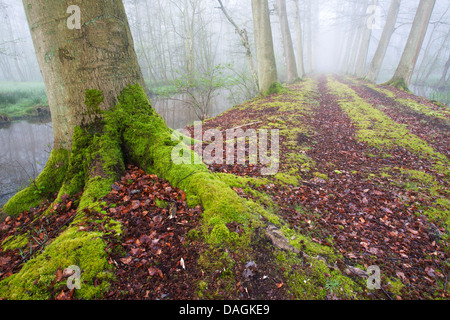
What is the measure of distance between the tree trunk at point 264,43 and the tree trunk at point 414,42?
9075 mm

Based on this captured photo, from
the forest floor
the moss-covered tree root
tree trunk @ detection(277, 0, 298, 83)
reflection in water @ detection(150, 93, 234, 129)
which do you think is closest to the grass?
reflection in water @ detection(150, 93, 234, 129)

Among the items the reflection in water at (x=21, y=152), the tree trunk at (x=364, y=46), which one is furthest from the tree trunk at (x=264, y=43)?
the tree trunk at (x=364, y=46)

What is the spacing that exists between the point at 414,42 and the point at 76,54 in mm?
17768

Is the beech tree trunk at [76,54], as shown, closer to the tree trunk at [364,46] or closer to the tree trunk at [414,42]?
the tree trunk at [414,42]

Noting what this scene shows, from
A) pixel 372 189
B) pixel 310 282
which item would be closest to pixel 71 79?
pixel 310 282

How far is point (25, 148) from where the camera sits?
30.0 feet

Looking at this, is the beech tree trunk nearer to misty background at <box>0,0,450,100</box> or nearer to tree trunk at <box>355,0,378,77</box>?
misty background at <box>0,0,450,100</box>

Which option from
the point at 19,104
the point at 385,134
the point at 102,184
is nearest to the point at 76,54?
the point at 102,184

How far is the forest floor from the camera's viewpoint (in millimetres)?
1988

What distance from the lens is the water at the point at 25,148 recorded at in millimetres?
6410

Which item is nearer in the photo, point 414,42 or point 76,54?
point 76,54

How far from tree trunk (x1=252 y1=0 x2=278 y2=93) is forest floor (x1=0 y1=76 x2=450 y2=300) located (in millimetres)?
6873

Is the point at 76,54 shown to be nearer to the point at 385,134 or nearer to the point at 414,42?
the point at 385,134

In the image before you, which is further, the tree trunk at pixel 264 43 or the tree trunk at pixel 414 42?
the tree trunk at pixel 414 42
